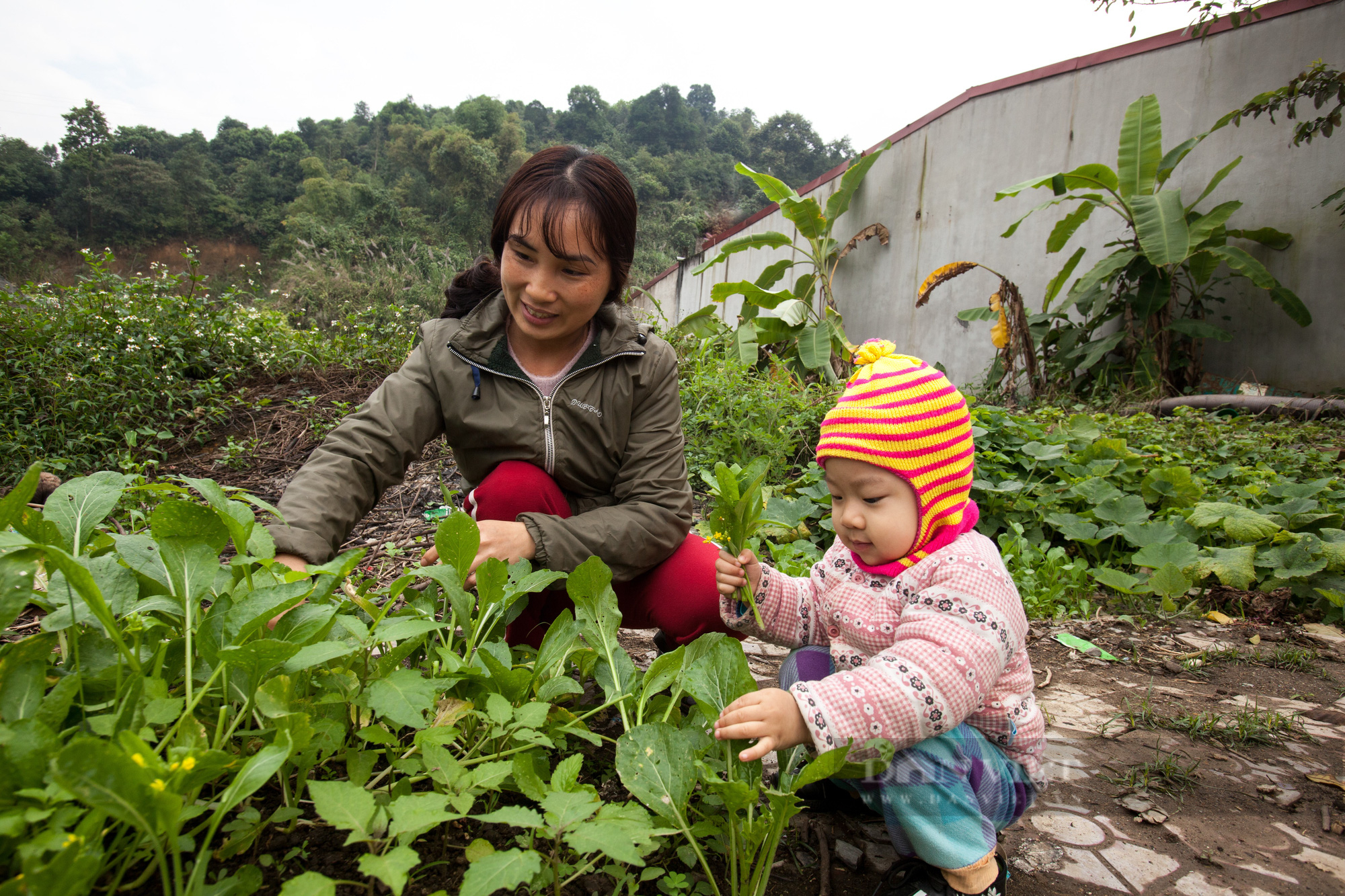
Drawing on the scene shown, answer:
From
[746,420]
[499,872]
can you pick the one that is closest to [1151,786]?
[499,872]

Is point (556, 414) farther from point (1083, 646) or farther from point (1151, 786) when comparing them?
point (1083, 646)

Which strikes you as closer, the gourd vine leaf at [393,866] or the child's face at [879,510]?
the gourd vine leaf at [393,866]

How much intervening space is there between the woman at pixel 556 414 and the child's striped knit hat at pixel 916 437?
57cm

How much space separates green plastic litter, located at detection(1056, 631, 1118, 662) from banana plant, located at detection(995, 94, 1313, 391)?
11.5 feet

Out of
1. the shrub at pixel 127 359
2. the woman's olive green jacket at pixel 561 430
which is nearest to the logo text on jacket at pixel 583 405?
the woman's olive green jacket at pixel 561 430

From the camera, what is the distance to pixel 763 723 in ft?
2.66

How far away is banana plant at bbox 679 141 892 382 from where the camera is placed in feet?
19.1

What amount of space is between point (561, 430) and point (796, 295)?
6.15 meters

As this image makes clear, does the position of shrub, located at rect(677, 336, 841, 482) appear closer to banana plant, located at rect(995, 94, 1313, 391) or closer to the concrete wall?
banana plant, located at rect(995, 94, 1313, 391)

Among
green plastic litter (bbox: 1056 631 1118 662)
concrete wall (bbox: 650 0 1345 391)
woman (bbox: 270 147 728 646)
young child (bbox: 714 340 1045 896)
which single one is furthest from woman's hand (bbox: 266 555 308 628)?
concrete wall (bbox: 650 0 1345 391)

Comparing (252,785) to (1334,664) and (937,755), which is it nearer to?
(937,755)

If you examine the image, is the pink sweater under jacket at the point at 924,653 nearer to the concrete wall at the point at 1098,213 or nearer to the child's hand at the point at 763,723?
the child's hand at the point at 763,723

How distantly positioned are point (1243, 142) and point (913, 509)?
593 centimetres

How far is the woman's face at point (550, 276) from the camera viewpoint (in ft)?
4.55
